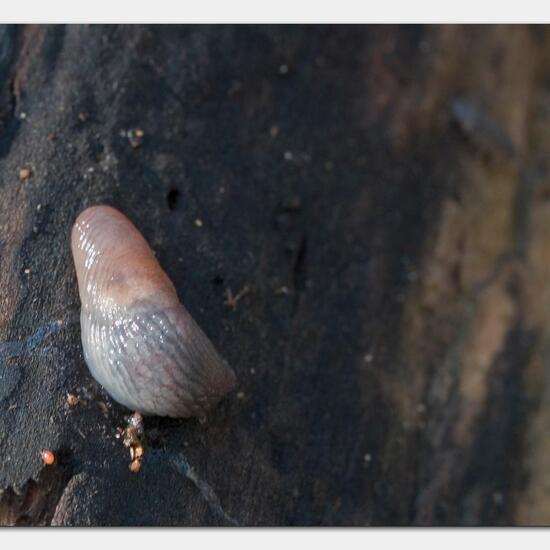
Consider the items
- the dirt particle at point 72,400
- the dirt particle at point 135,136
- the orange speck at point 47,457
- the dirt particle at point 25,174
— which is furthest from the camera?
the dirt particle at point 135,136

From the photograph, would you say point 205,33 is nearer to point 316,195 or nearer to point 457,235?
point 316,195

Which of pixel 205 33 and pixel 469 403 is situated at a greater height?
pixel 205 33

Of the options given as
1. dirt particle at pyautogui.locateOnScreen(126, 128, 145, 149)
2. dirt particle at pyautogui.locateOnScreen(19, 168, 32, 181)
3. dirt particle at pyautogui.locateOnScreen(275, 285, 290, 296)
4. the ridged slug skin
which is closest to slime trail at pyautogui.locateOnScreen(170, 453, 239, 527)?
the ridged slug skin

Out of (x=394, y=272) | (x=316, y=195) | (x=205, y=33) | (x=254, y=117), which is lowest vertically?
(x=394, y=272)

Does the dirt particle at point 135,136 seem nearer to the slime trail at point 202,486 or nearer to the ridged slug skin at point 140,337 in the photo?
the ridged slug skin at point 140,337

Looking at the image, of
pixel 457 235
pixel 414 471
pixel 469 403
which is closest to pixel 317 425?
pixel 414 471

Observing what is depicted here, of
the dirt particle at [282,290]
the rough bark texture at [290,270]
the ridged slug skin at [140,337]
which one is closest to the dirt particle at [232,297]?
the rough bark texture at [290,270]

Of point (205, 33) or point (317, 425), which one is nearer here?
point (317, 425)

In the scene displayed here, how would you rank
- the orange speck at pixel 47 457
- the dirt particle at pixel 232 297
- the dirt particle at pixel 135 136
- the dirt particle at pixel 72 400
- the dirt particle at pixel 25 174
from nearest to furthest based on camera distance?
the orange speck at pixel 47 457
the dirt particle at pixel 72 400
the dirt particle at pixel 25 174
the dirt particle at pixel 232 297
the dirt particle at pixel 135 136
